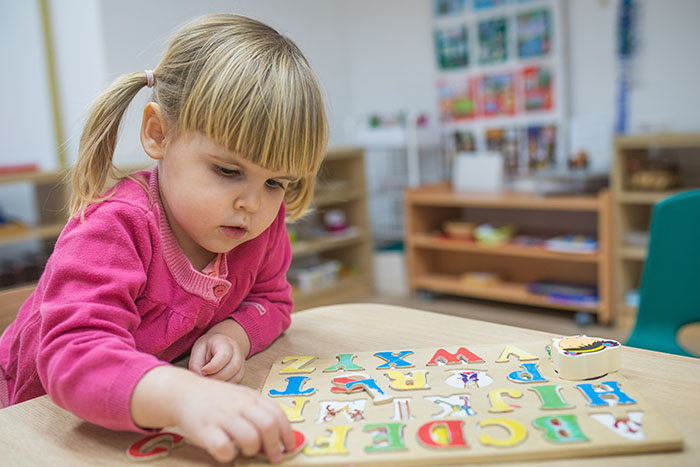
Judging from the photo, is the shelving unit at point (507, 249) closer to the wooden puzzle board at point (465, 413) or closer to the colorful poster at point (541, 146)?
the colorful poster at point (541, 146)

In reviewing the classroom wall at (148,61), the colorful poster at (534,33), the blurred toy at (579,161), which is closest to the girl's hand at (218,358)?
the classroom wall at (148,61)

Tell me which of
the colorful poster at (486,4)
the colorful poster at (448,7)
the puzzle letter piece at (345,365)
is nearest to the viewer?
the puzzle letter piece at (345,365)

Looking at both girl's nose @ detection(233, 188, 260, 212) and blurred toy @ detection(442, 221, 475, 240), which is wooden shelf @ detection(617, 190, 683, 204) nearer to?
blurred toy @ detection(442, 221, 475, 240)

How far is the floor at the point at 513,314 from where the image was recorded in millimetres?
2738

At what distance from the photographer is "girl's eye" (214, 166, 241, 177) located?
0.76 meters

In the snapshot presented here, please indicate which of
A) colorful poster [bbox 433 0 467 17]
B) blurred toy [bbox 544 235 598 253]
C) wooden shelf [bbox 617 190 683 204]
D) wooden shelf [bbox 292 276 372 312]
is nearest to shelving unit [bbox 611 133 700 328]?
wooden shelf [bbox 617 190 683 204]

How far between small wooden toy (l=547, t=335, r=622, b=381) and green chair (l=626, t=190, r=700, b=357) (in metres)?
0.58

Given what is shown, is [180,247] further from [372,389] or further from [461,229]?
[461,229]

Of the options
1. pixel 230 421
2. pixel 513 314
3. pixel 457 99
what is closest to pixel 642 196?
pixel 513 314

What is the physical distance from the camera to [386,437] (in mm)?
598

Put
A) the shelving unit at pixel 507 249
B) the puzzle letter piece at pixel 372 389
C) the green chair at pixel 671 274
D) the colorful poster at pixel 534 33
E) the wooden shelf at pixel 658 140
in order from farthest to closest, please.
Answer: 1. the colorful poster at pixel 534 33
2. the shelving unit at pixel 507 249
3. the wooden shelf at pixel 658 140
4. the green chair at pixel 671 274
5. the puzzle letter piece at pixel 372 389

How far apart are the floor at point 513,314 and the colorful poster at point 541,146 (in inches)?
28.4

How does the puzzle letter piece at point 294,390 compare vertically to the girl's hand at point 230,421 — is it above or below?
below

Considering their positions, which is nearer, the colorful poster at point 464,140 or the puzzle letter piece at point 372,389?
the puzzle letter piece at point 372,389
